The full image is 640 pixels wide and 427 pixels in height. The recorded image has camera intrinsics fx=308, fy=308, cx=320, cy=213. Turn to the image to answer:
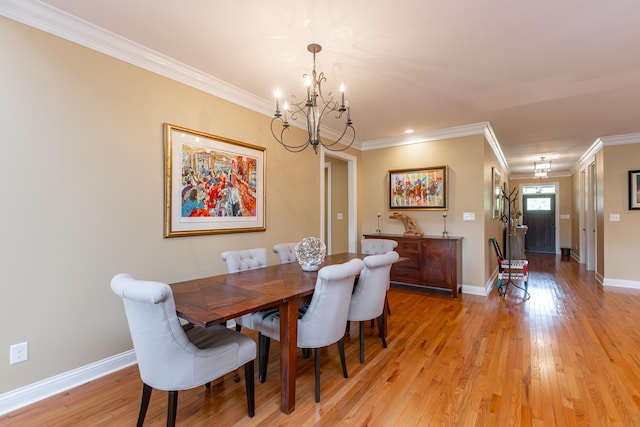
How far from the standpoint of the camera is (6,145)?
1883mm

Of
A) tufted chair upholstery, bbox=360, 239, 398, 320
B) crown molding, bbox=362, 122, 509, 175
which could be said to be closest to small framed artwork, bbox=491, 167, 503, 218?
crown molding, bbox=362, 122, 509, 175

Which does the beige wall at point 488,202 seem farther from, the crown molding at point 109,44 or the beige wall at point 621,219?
the crown molding at point 109,44

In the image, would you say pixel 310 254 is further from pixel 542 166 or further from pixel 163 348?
pixel 542 166

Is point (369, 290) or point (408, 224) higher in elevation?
point (408, 224)

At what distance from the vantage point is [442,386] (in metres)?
2.16

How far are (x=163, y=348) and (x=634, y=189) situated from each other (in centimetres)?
673

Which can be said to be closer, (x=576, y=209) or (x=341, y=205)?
(x=341, y=205)

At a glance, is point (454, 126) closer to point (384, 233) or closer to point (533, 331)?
point (384, 233)

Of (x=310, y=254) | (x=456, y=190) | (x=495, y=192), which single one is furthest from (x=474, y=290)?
(x=310, y=254)

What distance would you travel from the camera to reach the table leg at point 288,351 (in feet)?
6.11

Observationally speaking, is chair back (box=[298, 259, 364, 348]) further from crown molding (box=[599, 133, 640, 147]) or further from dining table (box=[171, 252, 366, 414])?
crown molding (box=[599, 133, 640, 147])

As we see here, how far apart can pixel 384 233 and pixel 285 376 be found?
378 cm

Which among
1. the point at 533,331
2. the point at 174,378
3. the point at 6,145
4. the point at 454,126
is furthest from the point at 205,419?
the point at 454,126

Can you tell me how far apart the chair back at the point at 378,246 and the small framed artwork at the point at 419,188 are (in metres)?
1.58
